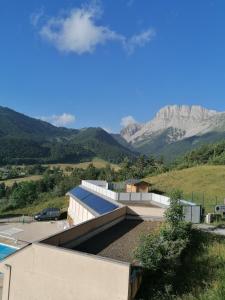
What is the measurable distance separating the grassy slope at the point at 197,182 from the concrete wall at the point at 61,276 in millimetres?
32532

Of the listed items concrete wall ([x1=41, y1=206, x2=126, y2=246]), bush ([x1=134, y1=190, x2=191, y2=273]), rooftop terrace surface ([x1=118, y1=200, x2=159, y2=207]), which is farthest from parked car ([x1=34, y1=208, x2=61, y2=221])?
bush ([x1=134, y1=190, x2=191, y2=273])

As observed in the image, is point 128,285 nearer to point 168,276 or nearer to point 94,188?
point 168,276

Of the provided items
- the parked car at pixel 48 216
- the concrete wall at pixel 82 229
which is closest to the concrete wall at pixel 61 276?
the concrete wall at pixel 82 229

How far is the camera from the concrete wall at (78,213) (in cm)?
3278

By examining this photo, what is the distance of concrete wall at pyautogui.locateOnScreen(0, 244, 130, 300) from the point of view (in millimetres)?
12492

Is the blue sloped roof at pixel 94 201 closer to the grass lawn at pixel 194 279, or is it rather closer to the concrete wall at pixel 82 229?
the concrete wall at pixel 82 229

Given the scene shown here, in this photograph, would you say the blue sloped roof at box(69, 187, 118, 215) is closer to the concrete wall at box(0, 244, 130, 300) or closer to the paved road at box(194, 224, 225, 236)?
the paved road at box(194, 224, 225, 236)

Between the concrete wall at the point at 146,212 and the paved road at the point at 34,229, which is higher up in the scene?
the concrete wall at the point at 146,212

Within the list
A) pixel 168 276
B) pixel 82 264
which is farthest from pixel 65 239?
pixel 168 276

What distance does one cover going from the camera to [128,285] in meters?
12.1

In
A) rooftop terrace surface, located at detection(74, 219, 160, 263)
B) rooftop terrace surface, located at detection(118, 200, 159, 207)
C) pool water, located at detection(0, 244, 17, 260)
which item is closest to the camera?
rooftop terrace surface, located at detection(74, 219, 160, 263)

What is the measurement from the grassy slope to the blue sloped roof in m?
15.2

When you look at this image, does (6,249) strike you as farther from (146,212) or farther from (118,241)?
(118,241)

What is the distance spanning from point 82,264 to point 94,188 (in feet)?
94.9
